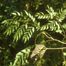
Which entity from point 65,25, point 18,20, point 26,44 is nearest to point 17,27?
point 18,20

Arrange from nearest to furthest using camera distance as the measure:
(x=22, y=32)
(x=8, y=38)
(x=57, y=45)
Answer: (x=22, y=32) → (x=57, y=45) → (x=8, y=38)

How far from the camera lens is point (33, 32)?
1.63 m

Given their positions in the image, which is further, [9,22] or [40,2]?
[40,2]

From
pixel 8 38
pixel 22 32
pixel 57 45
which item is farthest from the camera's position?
pixel 8 38

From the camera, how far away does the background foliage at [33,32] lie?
61.2 inches

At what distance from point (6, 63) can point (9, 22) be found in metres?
0.33

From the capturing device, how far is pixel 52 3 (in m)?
1.76

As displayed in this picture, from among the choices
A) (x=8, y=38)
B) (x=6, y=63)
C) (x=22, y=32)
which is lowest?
(x=6, y=63)

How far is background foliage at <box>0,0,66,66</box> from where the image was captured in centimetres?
155

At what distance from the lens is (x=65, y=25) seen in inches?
63.8

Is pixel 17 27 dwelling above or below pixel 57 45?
above

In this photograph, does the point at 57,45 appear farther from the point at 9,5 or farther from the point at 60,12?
the point at 9,5

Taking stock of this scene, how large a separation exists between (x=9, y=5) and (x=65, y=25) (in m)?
0.45

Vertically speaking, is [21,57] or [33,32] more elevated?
[33,32]
